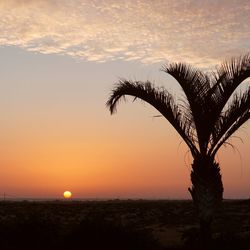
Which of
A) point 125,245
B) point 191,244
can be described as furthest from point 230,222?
point 125,245

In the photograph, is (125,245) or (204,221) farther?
(125,245)

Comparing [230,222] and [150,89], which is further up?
[150,89]

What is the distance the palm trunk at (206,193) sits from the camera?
14.0 meters

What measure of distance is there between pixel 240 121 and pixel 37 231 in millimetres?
8052

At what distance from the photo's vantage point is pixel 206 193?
46.1 ft

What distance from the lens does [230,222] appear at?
1310 inches

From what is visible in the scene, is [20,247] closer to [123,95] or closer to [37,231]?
[37,231]

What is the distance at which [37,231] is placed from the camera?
17.0m

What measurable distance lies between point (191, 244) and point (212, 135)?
5.78 meters

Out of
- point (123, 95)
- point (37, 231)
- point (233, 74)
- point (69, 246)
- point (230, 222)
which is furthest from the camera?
point (230, 222)

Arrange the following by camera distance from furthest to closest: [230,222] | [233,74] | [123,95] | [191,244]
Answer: [230,222] → [191,244] → [123,95] → [233,74]

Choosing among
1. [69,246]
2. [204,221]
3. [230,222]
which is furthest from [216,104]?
[230,222]

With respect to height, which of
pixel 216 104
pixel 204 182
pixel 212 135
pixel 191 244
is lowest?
pixel 191 244

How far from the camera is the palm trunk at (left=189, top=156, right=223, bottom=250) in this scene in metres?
14.0
